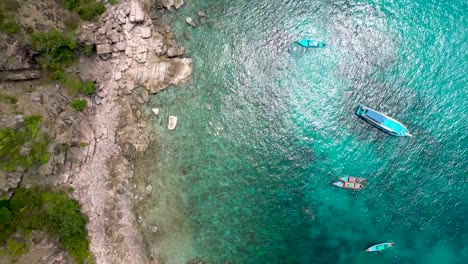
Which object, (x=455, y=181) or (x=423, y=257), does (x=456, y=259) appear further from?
(x=455, y=181)

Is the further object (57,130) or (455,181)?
(455,181)

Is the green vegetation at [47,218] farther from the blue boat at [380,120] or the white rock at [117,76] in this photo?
the blue boat at [380,120]

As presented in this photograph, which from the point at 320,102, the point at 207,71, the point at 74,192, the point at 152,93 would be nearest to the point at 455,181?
the point at 320,102

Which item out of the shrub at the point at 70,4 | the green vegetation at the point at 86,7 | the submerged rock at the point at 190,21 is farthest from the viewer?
the submerged rock at the point at 190,21

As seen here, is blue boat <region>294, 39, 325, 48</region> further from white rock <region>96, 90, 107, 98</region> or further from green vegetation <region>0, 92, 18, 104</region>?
green vegetation <region>0, 92, 18, 104</region>

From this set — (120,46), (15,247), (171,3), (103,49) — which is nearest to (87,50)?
(103,49)

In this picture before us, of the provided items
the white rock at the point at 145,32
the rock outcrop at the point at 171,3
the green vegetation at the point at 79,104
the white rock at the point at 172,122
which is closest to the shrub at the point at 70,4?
the white rock at the point at 145,32
